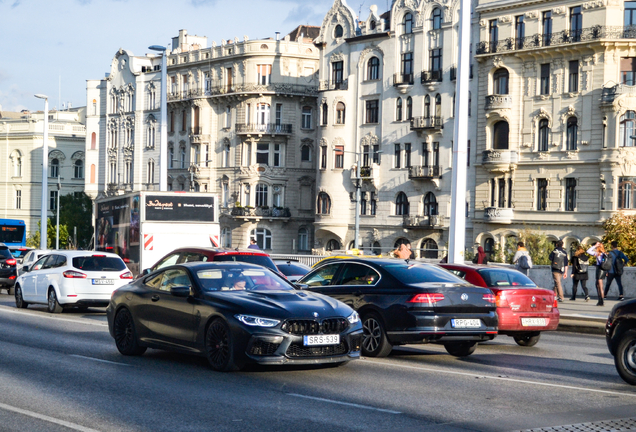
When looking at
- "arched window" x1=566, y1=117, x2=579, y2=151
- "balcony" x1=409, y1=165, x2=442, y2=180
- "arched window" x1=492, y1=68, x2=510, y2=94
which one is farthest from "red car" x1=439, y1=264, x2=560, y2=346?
"balcony" x1=409, y1=165, x2=442, y2=180

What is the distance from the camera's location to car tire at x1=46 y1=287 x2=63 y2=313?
937 inches

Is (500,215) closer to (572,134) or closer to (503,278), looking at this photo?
(572,134)

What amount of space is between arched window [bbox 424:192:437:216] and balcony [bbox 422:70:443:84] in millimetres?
7806

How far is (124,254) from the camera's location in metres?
34.4

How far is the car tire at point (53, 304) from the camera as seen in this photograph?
23.8 metres

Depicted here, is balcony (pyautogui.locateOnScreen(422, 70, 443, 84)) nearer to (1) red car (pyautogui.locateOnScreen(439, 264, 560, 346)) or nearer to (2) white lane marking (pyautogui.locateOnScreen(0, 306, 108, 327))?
(2) white lane marking (pyautogui.locateOnScreen(0, 306, 108, 327))

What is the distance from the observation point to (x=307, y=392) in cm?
1072

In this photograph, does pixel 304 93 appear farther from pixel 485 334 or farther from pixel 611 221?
pixel 485 334

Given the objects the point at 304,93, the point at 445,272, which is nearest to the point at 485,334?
the point at 445,272

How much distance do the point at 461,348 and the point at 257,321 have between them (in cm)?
470

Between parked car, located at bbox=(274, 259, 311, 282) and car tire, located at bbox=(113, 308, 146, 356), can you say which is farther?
parked car, located at bbox=(274, 259, 311, 282)

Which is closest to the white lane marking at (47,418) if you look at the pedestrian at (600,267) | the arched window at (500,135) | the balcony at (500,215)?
the pedestrian at (600,267)

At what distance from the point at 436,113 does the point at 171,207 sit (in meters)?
36.9

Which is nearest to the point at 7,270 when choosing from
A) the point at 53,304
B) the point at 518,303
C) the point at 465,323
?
the point at 53,304
